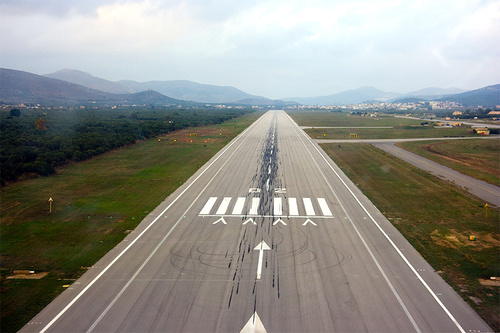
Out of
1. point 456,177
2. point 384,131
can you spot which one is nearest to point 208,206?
point 456,177

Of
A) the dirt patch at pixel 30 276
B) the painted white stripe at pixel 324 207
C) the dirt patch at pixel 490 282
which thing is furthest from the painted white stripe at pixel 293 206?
the dirt patch at pixel 30 276

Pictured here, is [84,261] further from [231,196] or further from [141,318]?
[231,196]

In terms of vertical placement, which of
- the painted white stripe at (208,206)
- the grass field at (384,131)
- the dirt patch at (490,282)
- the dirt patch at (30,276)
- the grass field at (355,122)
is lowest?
the dirt patch at (30,276)

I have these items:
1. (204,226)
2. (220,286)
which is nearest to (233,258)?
(220,286)

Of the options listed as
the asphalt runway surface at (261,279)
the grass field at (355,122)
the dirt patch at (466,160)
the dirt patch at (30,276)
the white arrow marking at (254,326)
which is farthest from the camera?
the grass field at (355,122)

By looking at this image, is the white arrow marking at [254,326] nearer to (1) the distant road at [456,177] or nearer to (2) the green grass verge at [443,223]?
(2) the green grass verge at [443,223]

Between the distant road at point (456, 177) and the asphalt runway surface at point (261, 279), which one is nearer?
the asphalt runway surface at point (261, 279)

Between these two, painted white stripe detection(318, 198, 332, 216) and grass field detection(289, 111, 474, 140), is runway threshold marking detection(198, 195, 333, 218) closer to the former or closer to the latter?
painted white stripe detection(318, 198, 332, 216)
